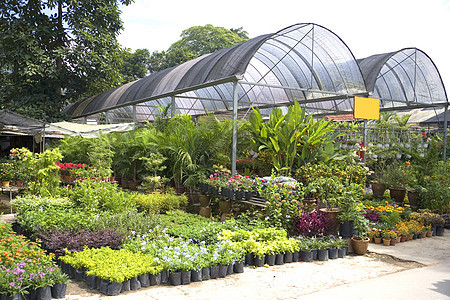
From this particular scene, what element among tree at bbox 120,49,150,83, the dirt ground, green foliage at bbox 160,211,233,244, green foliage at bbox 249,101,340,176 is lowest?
the dirt ground

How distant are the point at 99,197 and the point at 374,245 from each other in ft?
16.4

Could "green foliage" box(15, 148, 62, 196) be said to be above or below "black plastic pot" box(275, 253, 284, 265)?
above

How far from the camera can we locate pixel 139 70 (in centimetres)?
3241

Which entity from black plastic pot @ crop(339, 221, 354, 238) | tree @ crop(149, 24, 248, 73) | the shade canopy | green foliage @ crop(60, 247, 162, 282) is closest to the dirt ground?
green foliage @ crop(60, 247, 162, 282)

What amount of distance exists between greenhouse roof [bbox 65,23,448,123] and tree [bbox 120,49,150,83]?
14.8m

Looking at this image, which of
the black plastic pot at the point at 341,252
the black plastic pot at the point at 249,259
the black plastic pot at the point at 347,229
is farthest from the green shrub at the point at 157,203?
the black plastic pot at the point at 341,252

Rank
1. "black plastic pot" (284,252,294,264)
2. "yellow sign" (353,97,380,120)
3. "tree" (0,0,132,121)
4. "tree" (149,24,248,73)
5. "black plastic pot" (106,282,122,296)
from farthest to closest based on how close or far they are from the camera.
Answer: "tree" (149,24,248,73) → "tree" (0,0,132,121) → "yellow sign" (353,97,380,120) → "black plastic pot" (284,252,294,264) → "black plastic pot" (106,282,122,296)

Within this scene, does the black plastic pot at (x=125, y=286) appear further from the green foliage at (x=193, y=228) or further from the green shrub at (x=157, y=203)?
the green shrub at (x=157, y=203)

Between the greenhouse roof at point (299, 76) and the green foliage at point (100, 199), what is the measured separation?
306 cm

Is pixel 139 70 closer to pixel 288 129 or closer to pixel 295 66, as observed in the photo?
pixel 295 66

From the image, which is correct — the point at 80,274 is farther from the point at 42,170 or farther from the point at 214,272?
the point at 42,170

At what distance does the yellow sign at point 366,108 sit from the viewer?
1034 cm

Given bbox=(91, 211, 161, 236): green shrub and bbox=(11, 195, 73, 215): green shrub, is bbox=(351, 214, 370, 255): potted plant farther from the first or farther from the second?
bbox=(11, 195, 73, 215): green shrub

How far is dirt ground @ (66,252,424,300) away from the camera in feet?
13.1
